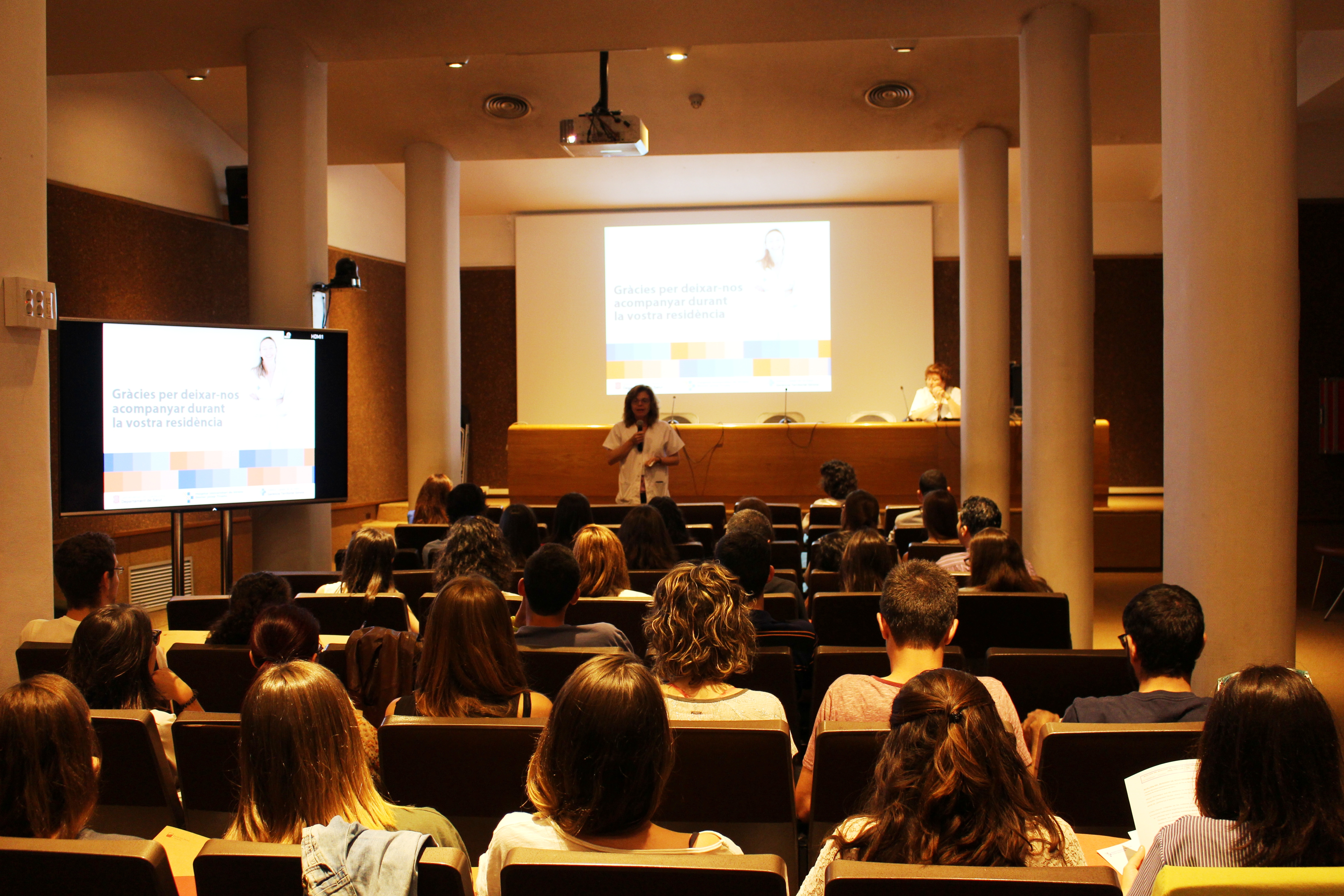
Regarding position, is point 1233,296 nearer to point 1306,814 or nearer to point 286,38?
point 1306,814

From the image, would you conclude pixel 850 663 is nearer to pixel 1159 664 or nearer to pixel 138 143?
pixel 1159 664

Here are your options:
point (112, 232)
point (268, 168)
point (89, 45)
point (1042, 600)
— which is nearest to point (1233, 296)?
point (1042, 600)

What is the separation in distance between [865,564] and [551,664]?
4.95 ft

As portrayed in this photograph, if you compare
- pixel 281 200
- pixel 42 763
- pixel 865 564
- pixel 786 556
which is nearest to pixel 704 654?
pixel 42 763

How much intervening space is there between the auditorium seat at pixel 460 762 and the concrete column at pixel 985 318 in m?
6.09

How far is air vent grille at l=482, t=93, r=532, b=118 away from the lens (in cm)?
→ 761

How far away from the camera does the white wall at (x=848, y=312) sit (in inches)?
446

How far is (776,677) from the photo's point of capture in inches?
112

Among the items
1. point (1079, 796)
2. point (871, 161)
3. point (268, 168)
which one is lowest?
point (1079, 796)

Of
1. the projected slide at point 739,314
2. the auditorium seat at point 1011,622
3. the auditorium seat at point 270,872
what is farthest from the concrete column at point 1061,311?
the projected slide at point 739,314

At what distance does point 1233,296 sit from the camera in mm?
3465

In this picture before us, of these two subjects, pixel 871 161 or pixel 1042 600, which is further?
pixel 871 161

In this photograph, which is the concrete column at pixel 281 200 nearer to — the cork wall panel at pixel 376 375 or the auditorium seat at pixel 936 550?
the auditorium seat at pixel 936 550

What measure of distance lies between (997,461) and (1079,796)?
5.81m
